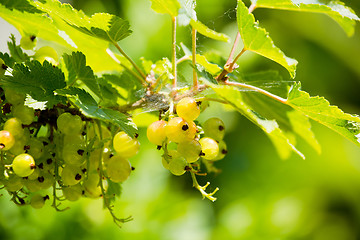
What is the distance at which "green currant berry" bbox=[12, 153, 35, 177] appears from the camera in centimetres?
57

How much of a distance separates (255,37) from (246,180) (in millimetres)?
1421

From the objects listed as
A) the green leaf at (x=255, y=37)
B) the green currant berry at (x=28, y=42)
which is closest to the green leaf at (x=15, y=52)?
the green currant berry at (x=28, y=42)

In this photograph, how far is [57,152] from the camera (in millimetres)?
648

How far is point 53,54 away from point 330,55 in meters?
1.82

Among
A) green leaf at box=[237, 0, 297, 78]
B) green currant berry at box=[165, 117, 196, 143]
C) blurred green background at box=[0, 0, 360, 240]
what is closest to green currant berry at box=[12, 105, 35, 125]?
green currant berry at box=[165, 117, 196, 143]

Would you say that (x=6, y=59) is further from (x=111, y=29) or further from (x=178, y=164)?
(x=178, y=164)

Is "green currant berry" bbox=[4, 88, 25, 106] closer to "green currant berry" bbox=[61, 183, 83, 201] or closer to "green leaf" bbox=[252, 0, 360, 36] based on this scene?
"green currant berry" bbox=[61, 183, 83, 201]

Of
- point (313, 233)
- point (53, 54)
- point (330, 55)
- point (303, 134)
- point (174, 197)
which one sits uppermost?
point (53, 54)

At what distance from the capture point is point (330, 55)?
7.22 feet

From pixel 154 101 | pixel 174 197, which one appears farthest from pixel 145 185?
pixel 154 101

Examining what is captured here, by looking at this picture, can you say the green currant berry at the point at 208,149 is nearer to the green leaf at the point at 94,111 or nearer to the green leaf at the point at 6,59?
the green leaf at the point at 94,111

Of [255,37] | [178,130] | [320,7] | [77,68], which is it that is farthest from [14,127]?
[320,7]

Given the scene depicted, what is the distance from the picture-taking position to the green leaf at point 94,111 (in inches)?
21.8

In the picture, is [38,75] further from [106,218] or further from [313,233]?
[313,233]
